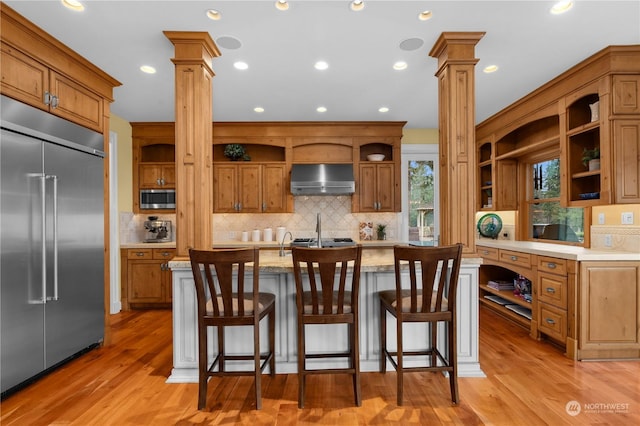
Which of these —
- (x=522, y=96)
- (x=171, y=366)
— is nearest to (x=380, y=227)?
(x=522, y=96)

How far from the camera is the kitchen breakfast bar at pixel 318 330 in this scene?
A: 2.53 metres

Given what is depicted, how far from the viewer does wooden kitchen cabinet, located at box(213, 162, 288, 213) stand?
4.94 metres

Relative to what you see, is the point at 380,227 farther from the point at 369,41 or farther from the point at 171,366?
the point at 171,366

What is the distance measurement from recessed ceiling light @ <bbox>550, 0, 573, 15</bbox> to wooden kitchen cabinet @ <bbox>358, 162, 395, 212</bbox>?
288 centimetres

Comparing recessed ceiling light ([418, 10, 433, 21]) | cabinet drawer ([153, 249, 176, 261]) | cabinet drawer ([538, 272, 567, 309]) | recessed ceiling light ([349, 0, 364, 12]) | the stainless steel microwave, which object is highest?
recessed ceiling light ([349, 0, 364, 12])

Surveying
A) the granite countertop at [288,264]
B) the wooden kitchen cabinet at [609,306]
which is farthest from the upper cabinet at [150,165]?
the wooden kitchen cabinet at [609,306]

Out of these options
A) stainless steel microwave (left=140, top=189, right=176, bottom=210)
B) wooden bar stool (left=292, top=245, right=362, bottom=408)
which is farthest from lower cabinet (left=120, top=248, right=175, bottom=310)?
wooden bar stool (left=292, top=245, right=362, bottom=408)

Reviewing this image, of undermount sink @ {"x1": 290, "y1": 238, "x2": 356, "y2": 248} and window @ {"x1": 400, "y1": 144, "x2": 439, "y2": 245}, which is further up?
window @ {"x1": 400, "y1": 144, "x2": 439, "y2": 245}

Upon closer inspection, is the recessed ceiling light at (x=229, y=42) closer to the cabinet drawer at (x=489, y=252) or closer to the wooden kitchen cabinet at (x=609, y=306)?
the wooden kitchen cabinet at (x=609, y=306)

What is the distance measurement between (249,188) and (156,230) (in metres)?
1.51

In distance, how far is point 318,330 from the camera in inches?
102

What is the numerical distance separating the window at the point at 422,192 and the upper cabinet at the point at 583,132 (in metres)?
0.94

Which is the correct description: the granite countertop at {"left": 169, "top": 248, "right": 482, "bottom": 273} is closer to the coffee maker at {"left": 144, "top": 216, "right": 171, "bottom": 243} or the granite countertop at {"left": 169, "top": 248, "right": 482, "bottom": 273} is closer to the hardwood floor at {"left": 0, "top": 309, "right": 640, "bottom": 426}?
the hardwood floor at {"left": 0, "top": 309, "right": 640, "bottom": 426}

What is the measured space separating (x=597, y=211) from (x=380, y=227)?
2.67 meters
